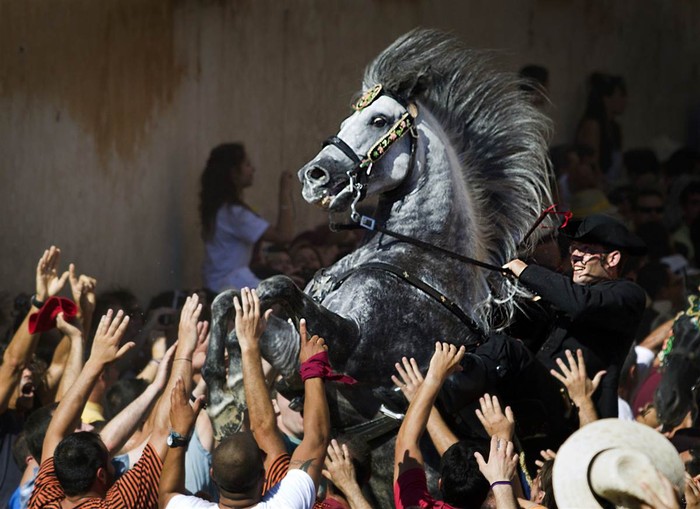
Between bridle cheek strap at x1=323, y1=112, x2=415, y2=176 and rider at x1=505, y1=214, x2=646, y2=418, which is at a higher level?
bridle cheek strap at x1=323, y1=112, x2=415, y2=176

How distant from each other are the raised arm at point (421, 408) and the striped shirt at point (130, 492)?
0.77 meters

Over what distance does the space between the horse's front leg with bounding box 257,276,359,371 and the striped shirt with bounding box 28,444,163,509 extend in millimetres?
912

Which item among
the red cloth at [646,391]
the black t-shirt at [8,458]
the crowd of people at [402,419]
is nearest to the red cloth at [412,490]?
the crowd of people at [402,419]

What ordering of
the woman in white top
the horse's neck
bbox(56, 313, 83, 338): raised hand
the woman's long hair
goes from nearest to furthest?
1. the horse's neck
2. bbox(56, 313, 83, 338): raised hand
3. the woman in white top
4. the woman's long hair

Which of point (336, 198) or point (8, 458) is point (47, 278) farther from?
point (336, 198)

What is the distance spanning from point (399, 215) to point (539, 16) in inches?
289

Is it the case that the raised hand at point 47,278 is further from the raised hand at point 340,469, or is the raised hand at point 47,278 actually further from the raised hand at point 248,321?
the raised hand at point 340,469

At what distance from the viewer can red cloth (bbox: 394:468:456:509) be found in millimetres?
4755

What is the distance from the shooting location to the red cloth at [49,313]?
22.4 feet

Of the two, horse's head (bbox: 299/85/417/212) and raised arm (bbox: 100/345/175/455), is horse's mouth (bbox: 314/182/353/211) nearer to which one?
horse's head (bbox: 299/85/417/212)

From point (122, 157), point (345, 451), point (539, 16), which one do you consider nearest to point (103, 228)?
point (122, 157)

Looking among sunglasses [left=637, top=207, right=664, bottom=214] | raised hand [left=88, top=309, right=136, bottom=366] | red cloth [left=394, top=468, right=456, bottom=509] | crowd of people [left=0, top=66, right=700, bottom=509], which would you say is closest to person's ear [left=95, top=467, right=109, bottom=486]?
crowd of people [left=0, top=66, right=700, bottom=509]

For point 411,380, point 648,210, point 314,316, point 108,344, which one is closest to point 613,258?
point 411,380

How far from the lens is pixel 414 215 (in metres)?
6.31
